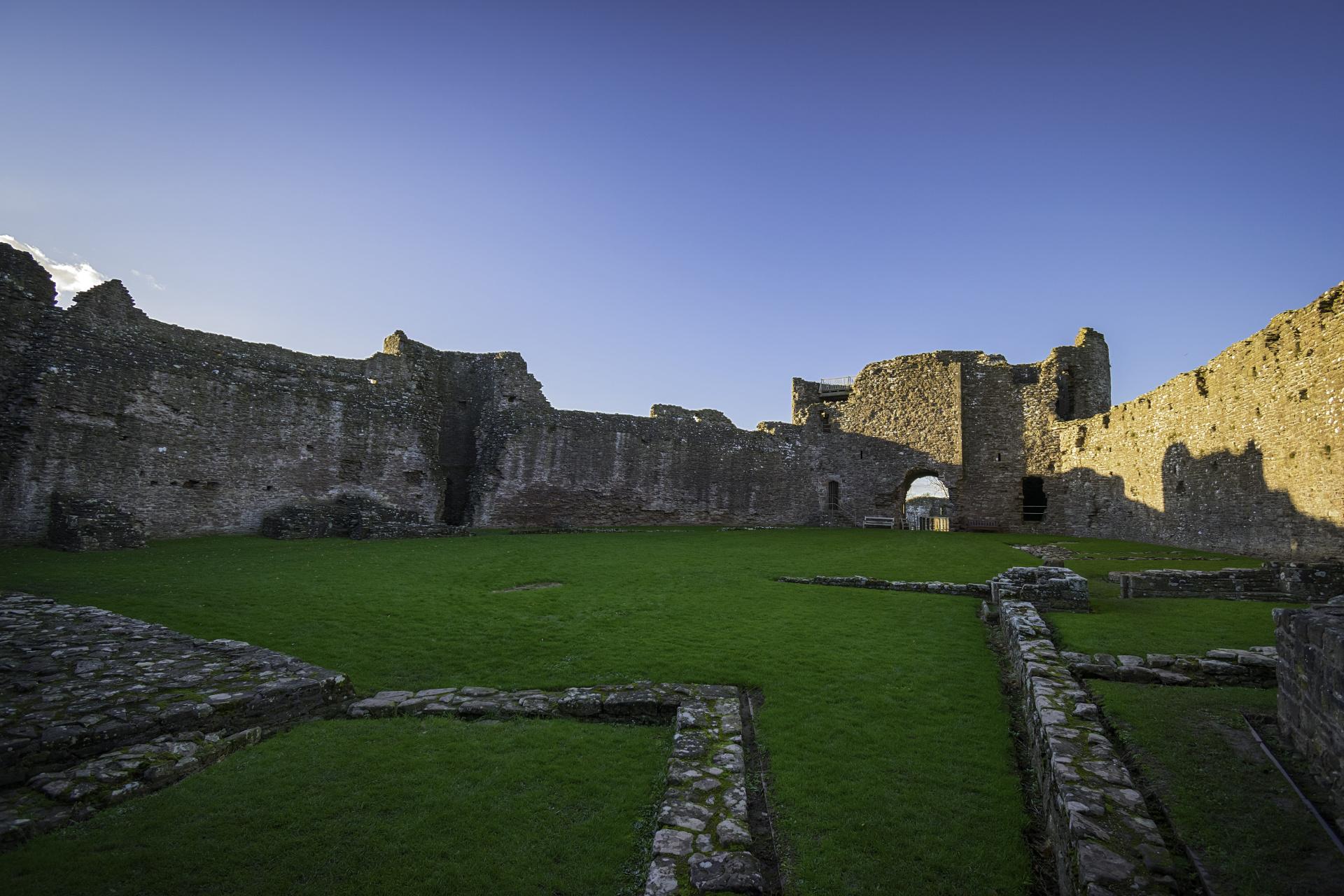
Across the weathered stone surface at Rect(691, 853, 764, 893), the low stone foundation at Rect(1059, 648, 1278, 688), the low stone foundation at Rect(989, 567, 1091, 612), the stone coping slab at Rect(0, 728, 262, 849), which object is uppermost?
the low stone foundation at Rect(989, 567, 1091, 612)

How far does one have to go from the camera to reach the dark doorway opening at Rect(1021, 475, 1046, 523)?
31.8 meters

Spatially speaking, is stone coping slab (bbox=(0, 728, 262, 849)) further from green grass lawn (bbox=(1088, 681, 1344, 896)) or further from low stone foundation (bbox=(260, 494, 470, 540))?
low stone foundation (bbox=(260, 494, 470, 540))

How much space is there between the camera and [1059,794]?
14.6 feet

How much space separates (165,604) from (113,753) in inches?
254

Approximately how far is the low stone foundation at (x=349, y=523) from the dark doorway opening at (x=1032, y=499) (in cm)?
2607

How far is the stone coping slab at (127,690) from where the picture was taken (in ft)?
17.4

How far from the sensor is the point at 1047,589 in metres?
11.7

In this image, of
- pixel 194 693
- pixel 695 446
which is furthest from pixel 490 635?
pixel 695 446

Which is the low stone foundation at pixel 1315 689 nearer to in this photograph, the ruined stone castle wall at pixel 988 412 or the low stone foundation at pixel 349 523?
the low stone foundation at pixel 349 523

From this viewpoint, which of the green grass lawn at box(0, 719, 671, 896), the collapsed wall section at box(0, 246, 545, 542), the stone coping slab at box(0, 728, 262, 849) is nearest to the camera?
the green grass lawn at box(0, 719, 671, 896)

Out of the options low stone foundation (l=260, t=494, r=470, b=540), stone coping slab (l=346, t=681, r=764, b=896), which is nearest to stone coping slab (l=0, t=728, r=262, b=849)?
stone coping slab (l=346, t=681, r=764, b=896)

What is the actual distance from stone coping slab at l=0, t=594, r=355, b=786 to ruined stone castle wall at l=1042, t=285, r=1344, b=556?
2010 cm

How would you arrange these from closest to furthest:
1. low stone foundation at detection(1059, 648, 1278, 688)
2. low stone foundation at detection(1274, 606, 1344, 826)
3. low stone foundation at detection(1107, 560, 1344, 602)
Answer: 1. low stone foundation at detection(1274, 606, 1344, 826)
2. low stone foundation at detection(1059, 648, 1278, 688)
3. low stone foundation at detection(1107, 560, 1344, 602)

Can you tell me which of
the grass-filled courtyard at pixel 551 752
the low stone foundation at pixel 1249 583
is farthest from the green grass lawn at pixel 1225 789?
the low stone foundation at pixel 1249 583
